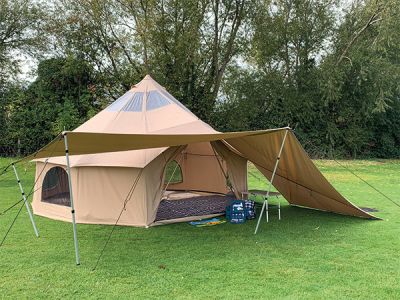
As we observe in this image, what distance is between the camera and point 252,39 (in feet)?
51.9

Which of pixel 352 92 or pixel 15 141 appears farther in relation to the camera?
pixel 352 92

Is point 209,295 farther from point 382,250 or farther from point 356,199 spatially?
point 356,199

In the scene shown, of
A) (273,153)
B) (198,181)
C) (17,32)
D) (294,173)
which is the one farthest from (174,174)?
(17,32)

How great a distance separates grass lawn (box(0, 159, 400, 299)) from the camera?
368 cm

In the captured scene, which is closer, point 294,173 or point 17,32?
point 294,173

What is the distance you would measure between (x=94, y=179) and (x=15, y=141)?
949 centimetres

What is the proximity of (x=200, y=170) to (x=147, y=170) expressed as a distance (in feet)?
8.98

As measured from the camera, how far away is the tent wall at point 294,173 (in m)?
5.92

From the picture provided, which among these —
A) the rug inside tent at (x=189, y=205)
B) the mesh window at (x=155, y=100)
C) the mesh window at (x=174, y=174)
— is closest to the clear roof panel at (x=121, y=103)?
the mesh window at (x=155, y=100)

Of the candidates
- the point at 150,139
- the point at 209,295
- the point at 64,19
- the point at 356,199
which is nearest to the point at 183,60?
the point at 64,19

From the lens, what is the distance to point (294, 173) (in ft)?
21.7

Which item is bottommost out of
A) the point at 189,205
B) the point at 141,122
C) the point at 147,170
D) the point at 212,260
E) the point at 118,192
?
the point at 212,260

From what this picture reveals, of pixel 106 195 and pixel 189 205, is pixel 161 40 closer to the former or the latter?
pixel 189 205

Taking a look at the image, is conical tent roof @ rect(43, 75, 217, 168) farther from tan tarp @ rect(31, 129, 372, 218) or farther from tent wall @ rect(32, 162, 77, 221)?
tan tarp @ rect(31, 129, 372, 218)
